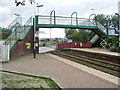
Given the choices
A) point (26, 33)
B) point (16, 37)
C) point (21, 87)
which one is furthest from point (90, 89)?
point (26, 33)

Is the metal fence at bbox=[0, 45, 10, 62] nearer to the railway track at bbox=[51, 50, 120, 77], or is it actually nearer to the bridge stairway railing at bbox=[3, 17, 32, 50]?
the bridge stairway railing at bbox=[3, 17, 32, 50]

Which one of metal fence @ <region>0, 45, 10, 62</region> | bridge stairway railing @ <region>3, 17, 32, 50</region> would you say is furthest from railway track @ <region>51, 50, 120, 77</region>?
bridge stairway railing @ <region>3, 17, 32, 50</region>

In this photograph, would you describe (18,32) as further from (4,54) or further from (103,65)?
(103,65)

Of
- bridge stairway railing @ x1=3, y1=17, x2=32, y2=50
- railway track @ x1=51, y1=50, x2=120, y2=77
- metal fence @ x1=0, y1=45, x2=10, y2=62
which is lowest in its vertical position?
railway track @ x1=51, y1=50, x2=120, y2=77

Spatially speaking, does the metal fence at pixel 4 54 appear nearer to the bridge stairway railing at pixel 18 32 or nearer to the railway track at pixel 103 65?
the bridge stairway railing at pixel 18 32

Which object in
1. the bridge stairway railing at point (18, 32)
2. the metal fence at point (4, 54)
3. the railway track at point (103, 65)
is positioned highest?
the bridge stairway railing at point (18, 32)

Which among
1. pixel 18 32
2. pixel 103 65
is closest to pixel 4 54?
pixel 18 32

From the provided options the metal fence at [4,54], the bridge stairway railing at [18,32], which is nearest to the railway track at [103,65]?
the metal fence at [4,54]

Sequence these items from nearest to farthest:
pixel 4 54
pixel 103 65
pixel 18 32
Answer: pixel 103 65
pixel 4 54
pixel 18 32

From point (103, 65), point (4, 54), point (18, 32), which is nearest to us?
point (103, 65)

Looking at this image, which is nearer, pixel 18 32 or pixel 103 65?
pixel 103 65

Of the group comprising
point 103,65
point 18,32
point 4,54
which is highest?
point 18,32

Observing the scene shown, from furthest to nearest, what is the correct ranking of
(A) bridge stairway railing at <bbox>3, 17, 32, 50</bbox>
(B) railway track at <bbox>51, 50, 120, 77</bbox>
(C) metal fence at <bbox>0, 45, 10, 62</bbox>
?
(A) bridge stairway railing at <bbox>3, 17, 32, 50</bbox> → (C) metal fence at <bbox>0, 45, 10, 62</bbox> → (B) railway track at <bbox>51, 50, 120, 77</bbox>

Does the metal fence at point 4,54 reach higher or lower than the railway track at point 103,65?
higher
